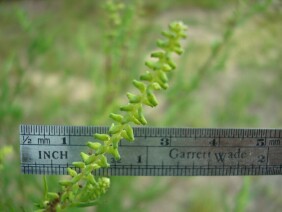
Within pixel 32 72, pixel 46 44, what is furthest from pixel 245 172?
pixel 32 72

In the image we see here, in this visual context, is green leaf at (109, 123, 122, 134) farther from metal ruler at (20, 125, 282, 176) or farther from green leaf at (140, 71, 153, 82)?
metal ruler at (20, 125, 282, 176)

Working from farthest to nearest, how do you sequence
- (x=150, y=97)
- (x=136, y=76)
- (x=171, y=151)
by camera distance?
(x=136, y=76) → (x=171, y=151) → (x=150, y=97)

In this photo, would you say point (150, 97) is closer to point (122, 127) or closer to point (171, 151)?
point (122, 127)

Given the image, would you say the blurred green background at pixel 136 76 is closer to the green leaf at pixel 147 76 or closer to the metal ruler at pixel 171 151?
the metal ruler at pixel 171 151

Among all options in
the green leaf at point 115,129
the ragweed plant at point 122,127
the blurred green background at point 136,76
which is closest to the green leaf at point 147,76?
the ragweed plant at point 122,127

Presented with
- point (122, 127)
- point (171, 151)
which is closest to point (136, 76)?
point (171, 151)
